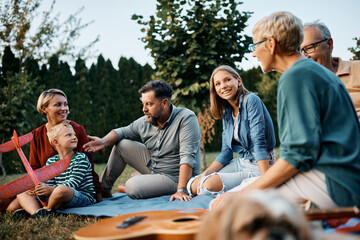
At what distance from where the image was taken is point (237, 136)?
343 cm

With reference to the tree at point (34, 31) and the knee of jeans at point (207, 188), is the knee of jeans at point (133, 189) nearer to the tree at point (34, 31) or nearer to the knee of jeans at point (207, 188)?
the knee of jeans at point (207, 188)

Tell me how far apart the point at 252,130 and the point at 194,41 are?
156 inches

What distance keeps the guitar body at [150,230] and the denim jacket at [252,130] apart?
59.2 inches

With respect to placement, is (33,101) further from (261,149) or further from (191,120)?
(261,149)

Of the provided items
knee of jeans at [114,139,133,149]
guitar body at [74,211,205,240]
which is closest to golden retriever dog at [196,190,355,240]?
guitar body at [74,211,205,240]

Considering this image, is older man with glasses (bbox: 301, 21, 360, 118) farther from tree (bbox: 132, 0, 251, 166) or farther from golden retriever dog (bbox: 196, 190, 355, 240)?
tree (bbox: 132, 0, 251, 166)

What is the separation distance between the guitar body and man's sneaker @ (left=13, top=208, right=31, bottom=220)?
1.81m

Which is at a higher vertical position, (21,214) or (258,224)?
(258,224)

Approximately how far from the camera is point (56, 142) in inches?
144

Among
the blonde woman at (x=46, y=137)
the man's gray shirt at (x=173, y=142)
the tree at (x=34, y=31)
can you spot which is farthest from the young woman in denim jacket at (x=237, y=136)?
the tree at (x=34, y=31)

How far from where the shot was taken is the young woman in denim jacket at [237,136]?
10.4 ft

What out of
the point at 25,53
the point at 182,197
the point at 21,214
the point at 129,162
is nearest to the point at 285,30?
the point at 182,197

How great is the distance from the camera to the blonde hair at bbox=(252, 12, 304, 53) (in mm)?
1765

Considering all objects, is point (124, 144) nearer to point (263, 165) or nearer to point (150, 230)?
point (263, 165)
